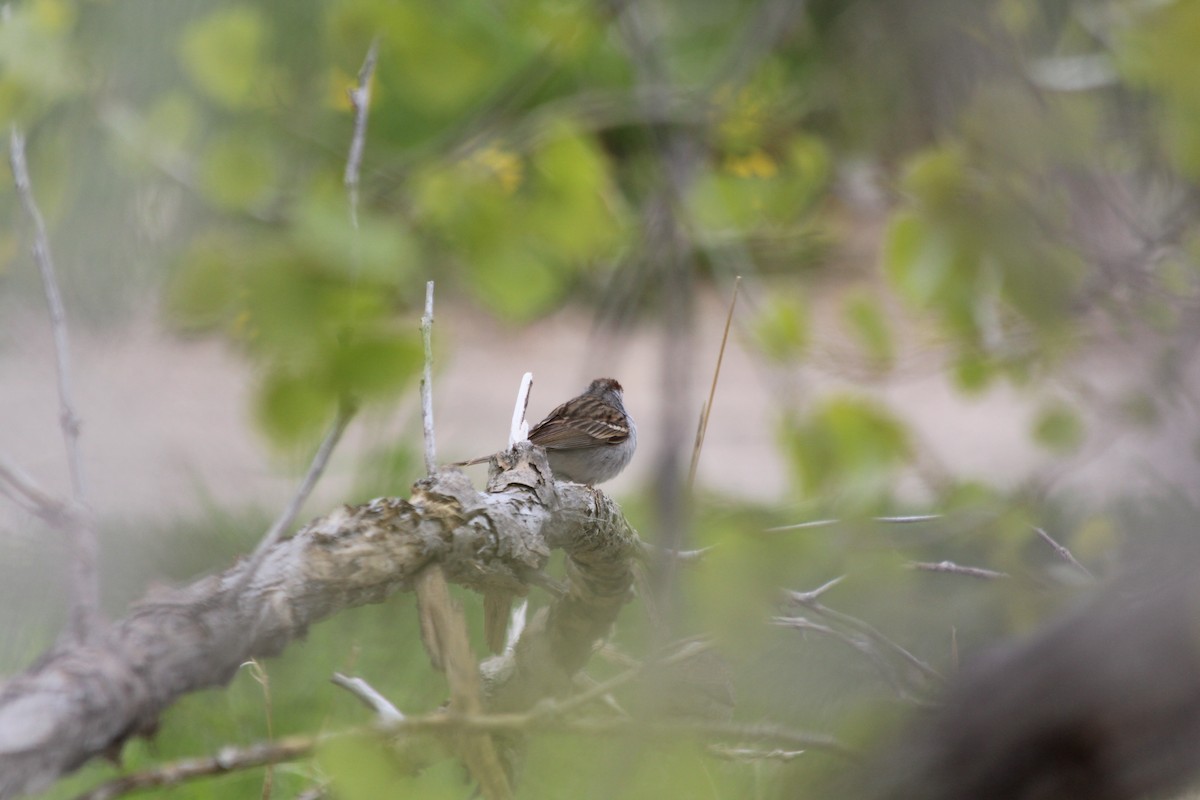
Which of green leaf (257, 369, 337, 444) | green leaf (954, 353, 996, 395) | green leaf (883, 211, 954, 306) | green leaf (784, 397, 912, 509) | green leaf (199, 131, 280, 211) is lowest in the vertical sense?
green leaf (954, 353, 996, 395)

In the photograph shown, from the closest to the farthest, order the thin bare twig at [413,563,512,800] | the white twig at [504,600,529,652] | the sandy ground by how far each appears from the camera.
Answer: the thin bare twig at [413,563,512,800]
the sandy ground
the white twig at [504,600,529,652]

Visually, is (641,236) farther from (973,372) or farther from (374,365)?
(973,372)

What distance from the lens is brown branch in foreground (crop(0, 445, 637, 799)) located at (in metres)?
0.71

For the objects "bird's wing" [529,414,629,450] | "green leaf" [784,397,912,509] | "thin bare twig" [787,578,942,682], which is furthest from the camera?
"bird's wing" [529,414,629,450]

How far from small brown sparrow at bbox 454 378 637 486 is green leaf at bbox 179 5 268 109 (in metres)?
2.01

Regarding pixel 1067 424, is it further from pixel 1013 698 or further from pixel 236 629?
pixel 236 629

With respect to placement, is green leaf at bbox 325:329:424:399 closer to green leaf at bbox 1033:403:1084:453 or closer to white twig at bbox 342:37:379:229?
white twig at bbox 342:37:379:229

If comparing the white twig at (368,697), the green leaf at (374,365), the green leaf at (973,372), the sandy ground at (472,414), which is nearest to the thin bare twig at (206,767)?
the sandy ground at (472,414)

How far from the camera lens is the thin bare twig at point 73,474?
2.59 feet

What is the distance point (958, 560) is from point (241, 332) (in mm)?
2954

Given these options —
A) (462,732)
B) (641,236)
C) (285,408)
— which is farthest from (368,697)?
(285,408)

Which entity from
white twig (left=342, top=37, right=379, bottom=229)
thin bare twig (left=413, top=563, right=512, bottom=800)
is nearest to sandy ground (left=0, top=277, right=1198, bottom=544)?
white twig (left=342, top=37, right=379, bottom=229)

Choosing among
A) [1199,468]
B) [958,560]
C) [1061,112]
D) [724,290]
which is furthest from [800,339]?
[958,560]

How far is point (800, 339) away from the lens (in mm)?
902
